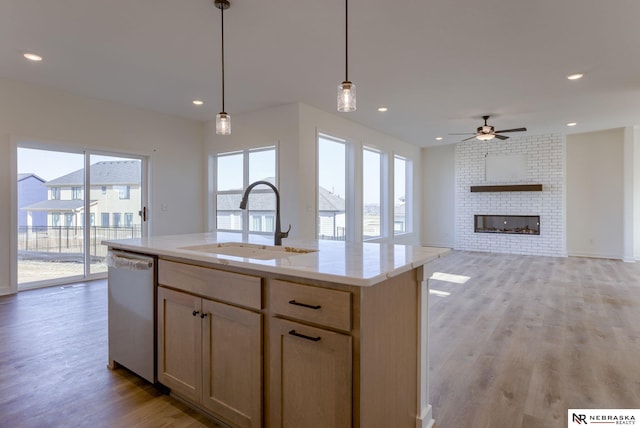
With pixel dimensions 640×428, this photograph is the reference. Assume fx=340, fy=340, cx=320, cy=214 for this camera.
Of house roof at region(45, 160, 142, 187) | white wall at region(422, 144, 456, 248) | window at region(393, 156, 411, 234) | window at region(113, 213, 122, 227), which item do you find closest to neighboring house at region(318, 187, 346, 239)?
window at region(393, 156, 411, 234)

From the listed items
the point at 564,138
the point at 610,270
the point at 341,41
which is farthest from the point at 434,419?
the point at 564,138

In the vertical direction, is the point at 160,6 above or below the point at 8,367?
above

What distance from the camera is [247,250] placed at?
7.48 ft

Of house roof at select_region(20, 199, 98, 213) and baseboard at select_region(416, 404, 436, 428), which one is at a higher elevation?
house roof at select_region(20, 199, 98, 213)

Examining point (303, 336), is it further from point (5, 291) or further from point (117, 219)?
point (117, 219)

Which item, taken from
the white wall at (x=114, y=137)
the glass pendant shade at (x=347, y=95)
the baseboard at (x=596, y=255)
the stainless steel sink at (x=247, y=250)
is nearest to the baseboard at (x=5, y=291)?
the white wall at (x=114, y=137)

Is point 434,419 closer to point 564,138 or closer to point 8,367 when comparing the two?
point 8,367

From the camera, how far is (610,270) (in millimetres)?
5859

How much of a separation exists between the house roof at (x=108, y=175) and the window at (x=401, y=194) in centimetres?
511

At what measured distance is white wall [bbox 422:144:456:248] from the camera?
8891mm

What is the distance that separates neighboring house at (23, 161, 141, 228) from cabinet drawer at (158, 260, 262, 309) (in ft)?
12.5

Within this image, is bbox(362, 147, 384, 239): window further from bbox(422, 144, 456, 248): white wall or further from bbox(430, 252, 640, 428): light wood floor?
bbox(422, 144, 456, 248): white wall

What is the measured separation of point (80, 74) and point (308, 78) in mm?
2617

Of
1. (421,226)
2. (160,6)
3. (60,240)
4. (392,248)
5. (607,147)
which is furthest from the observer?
(421,226)
